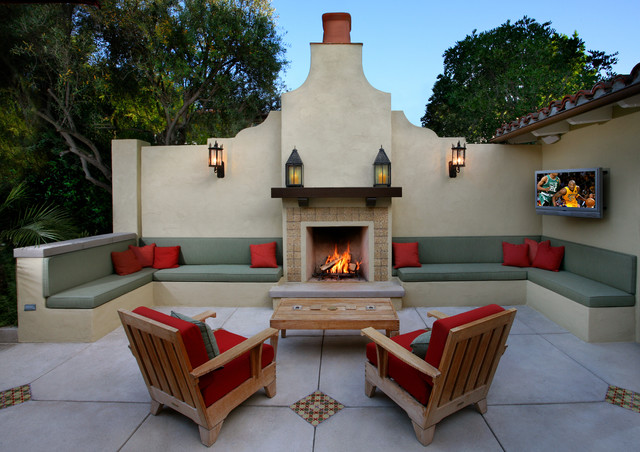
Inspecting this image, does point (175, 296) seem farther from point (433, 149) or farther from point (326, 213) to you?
point (433, 149)

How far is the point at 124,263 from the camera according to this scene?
5199 mm

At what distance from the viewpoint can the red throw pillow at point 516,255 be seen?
17.6ft

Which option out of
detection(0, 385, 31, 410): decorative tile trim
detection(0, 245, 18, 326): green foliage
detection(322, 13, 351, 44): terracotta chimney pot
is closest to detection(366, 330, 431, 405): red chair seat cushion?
detection(0, 385, 31, 410): decorative tile trim

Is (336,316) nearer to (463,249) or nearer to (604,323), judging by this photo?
(604,323)

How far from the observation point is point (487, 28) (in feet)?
43.3

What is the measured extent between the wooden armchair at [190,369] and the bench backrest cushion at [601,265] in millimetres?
4081

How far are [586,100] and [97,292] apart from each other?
229 inches

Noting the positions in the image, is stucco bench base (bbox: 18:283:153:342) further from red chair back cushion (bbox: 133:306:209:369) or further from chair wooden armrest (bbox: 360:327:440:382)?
chair wooden armrest (bbox: 360:327:440:382)

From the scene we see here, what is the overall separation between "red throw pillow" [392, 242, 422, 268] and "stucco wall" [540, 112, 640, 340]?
2192 mm

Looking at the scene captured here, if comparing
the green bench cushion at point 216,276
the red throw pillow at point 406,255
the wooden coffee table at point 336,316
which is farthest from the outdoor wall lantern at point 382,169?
the green bench cushion at point 216,276

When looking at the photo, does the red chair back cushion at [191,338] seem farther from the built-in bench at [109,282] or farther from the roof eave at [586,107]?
the roof eave at [586,107]

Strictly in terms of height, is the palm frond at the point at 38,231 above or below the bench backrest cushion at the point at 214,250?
above

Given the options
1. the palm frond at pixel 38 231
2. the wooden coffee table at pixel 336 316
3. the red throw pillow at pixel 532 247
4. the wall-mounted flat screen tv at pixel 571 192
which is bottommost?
the wooden coffee table at pixel 336 316

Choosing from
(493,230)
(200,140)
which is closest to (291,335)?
(493,230)
